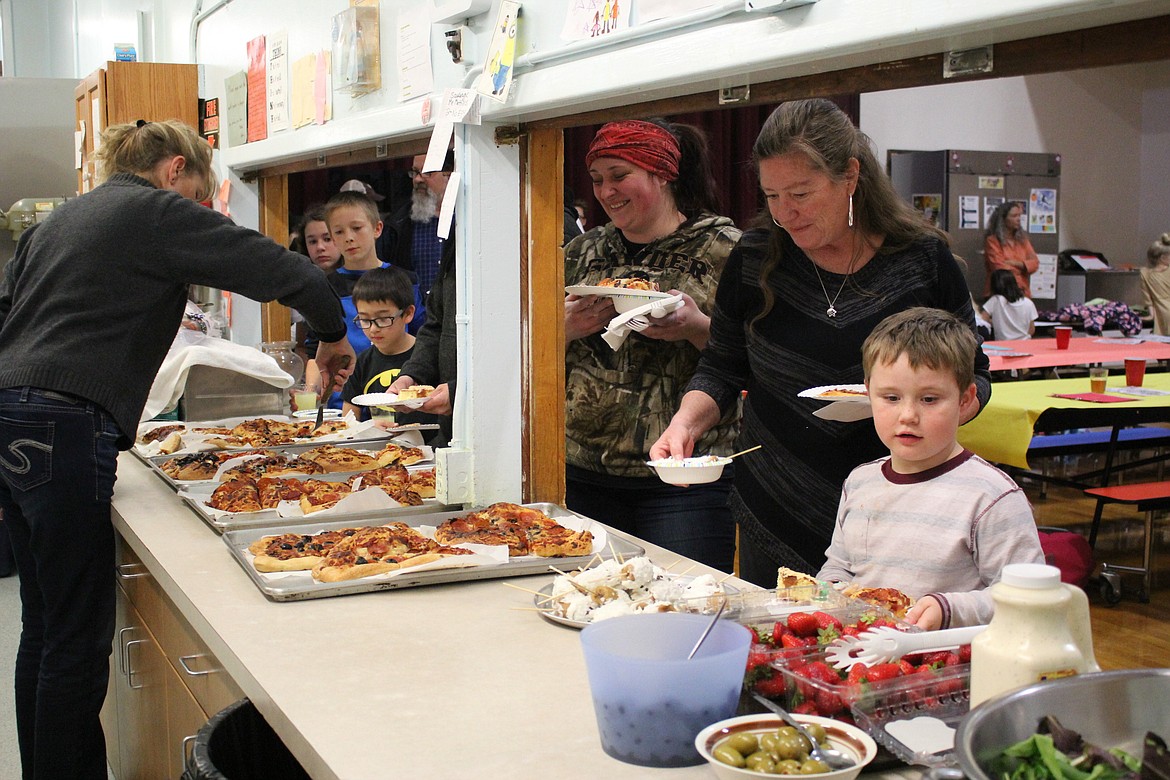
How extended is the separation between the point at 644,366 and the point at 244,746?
1.37 metres

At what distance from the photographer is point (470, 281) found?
7.64 ft

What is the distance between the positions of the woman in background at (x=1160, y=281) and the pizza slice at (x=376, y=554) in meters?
9.15

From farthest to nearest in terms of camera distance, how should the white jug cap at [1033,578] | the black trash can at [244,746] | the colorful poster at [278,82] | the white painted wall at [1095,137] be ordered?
the white painted wall at [1095,137] → the colorful poster at [278,82] → the black trash can at [244,746] → the white jug cap at [1033,578]

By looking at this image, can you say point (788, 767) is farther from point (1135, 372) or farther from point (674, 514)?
point (1135, 372)

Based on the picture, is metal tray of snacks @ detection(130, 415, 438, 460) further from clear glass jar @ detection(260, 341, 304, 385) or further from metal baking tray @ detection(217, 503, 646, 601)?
metal baking tray @ detection(217, 503, 646, 601)

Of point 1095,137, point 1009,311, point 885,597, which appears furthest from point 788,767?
point 1095,137

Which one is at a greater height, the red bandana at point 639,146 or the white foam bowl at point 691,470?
the red bandana at point 639,146

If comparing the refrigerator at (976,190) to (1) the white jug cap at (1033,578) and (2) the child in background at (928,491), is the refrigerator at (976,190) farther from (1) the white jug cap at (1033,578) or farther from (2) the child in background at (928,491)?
(1) the white jug cap at (1033,578)

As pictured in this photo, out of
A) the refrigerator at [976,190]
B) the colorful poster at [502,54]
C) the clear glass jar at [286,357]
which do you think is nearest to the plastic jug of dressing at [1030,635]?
the colorful poster at [502,54]

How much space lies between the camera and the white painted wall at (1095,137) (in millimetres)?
10719

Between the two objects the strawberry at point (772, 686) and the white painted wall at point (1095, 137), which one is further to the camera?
the white painted wall at point (1095, 137)

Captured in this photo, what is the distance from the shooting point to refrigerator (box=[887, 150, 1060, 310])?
31.3ft

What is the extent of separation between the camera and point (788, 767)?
3.49 ft

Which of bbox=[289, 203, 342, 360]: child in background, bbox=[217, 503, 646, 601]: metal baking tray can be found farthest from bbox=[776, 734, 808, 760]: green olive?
bbox=[289, 203, 342, 360]: child in background
